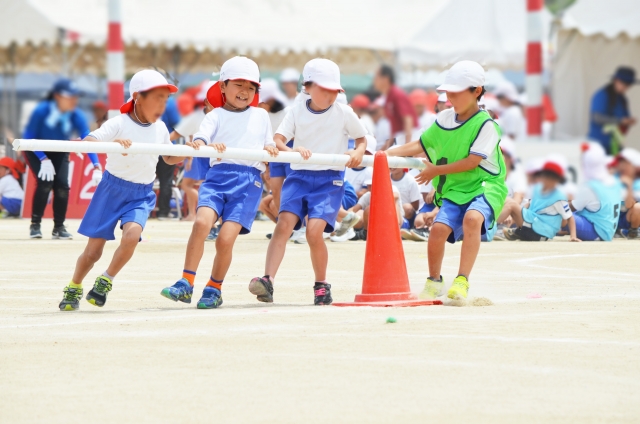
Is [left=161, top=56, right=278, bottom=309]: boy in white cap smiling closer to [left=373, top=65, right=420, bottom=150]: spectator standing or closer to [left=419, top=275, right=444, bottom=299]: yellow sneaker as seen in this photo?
[left=419, top=275, right=444, bottom=299]: yellow sneaker

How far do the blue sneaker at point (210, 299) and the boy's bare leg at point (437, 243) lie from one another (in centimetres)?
145

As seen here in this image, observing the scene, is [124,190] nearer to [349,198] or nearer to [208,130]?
[208,130]

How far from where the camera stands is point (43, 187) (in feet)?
46.6

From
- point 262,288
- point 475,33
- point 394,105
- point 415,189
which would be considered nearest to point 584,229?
point 415,189

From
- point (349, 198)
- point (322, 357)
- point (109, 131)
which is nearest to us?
point (322, 357)

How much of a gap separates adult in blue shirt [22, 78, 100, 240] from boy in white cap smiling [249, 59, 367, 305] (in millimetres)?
5905

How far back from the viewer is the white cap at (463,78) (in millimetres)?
8305

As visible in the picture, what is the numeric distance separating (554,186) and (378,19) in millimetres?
12629

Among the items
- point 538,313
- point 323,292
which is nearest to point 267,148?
point 323,292

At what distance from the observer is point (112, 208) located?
8.15 metres

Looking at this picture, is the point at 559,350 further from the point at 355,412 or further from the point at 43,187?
the point at 43,187

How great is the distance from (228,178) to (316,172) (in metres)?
0.63

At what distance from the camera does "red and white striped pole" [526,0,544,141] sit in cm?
2036

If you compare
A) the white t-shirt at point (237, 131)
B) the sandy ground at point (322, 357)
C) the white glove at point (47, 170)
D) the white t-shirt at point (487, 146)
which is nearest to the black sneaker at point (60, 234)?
the white glove at point (47, 170)
